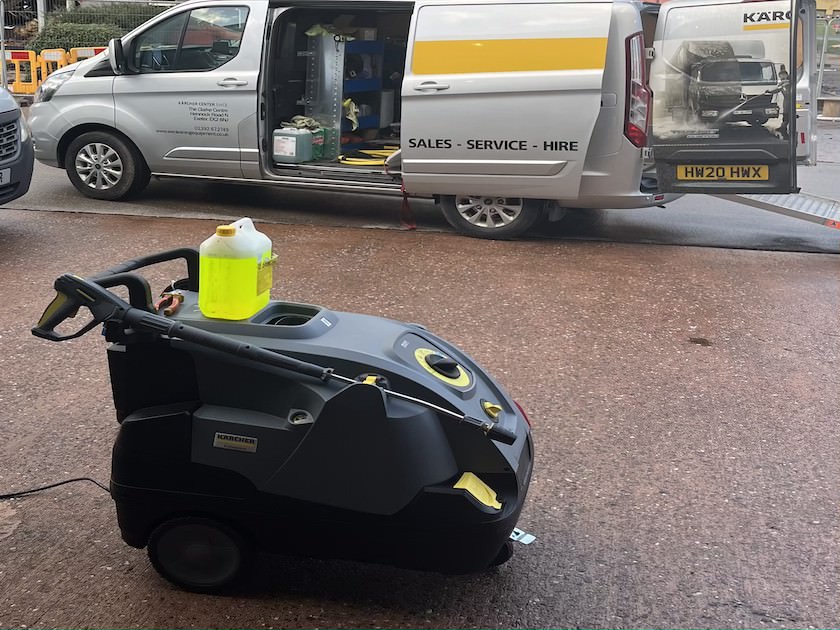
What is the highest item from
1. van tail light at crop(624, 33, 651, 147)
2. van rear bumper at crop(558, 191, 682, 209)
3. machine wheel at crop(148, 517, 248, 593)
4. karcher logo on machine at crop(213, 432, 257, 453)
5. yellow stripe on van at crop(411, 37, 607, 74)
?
yellow stripe on van at crop(411, 37, 607, 74)

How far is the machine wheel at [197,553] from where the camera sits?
2.96 m

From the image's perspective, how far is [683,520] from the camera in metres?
3.66

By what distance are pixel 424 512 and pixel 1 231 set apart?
6.32 m

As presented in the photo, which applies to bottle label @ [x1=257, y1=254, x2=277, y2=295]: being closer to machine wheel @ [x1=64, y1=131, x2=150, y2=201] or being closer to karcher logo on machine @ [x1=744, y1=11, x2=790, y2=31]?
karcher logo on machine @ [x1=744, y1=11, x2=790, y2=31]

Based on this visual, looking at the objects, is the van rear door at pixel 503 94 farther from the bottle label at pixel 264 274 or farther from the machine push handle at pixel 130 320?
the machine push handle at pixel 130 320

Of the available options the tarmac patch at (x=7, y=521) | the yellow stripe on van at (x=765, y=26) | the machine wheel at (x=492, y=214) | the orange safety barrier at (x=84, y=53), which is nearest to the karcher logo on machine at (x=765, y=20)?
the yellow stripe on van at (x=765, y=26)

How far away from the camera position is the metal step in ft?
26.1

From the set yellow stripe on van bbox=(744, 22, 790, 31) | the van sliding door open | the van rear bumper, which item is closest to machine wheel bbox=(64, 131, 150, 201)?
the van rear bumper

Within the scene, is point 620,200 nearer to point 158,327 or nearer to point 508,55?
point 508,55

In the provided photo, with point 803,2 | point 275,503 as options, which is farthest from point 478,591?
point 803,2

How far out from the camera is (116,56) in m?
8.75

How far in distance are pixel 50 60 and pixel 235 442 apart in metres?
17.5

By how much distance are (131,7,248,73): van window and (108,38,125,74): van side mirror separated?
0.12m

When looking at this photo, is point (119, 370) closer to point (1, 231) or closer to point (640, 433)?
point (640, 433)
